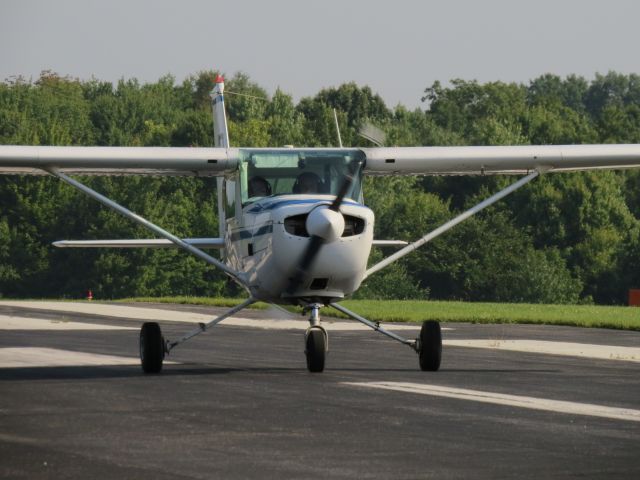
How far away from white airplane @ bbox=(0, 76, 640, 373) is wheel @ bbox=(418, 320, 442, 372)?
0.01 metres

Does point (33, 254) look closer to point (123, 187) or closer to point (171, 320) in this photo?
point (123, 187)

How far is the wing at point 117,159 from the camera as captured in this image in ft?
53.3

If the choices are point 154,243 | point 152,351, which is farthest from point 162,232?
point 154,243

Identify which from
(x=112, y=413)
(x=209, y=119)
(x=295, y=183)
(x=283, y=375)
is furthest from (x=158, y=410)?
(x=209, y=119)

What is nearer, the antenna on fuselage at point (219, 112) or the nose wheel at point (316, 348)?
the nose wheel at point (316, 348)

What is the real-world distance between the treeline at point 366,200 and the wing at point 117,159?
169 ft

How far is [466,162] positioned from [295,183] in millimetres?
3189

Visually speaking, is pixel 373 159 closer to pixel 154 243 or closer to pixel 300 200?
pixel 300 200

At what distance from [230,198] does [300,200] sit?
2441mm

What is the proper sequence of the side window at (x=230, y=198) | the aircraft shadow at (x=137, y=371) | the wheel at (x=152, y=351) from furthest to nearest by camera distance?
the side window at (x=230, y=198)
the wheel at (x=152, y=351)
the aircraft shadow at (x=137, y=371)

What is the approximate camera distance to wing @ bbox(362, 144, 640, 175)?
17359 millimetres

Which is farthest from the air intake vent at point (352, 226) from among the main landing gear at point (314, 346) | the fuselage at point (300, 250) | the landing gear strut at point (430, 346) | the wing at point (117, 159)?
the wing at point (117, 159)

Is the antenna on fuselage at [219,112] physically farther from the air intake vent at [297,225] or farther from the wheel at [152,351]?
the air intake vent at [297,225]

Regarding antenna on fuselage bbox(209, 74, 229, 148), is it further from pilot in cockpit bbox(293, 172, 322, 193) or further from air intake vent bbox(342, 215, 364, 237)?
air intake vent bbox(342, 215, 364, 237)
